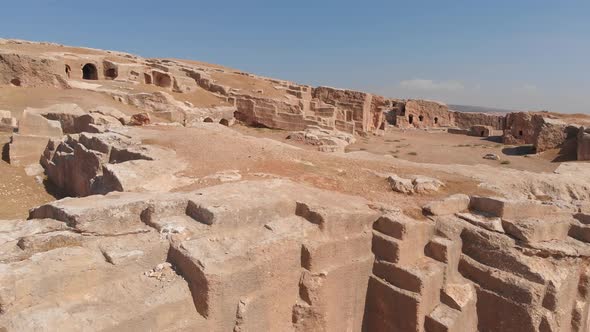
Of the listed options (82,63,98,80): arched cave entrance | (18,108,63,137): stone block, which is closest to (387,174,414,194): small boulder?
(18,108,63,137): stone block

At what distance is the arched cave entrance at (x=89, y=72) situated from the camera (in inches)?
875

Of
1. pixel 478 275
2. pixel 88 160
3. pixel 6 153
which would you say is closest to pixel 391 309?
pixel 478 275

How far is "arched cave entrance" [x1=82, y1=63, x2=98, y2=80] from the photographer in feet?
72.9

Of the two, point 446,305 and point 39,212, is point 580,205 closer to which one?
point 446,305

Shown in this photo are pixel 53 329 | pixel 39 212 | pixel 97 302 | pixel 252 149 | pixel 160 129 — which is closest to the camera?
pixel 53 329

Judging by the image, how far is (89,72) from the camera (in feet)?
74.7

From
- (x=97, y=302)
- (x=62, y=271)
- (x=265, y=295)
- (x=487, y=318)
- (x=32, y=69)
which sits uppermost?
(x=32, y=69)

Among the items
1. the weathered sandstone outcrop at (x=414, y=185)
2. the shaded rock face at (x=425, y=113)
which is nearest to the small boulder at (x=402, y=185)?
the weathered sandstone outcrop at (x=414, y=185)

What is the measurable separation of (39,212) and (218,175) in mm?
2185

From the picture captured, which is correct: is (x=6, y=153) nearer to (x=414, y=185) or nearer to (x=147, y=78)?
(x=414, y=185)

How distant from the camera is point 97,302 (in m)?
2.85

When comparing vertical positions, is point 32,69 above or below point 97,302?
above

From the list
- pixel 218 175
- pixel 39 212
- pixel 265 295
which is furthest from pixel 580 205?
pixel 39 212

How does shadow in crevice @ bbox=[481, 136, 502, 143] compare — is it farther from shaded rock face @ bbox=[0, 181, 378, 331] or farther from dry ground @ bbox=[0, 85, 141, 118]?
shaded rock face @ bbox=[0, 181, 378, 331]
